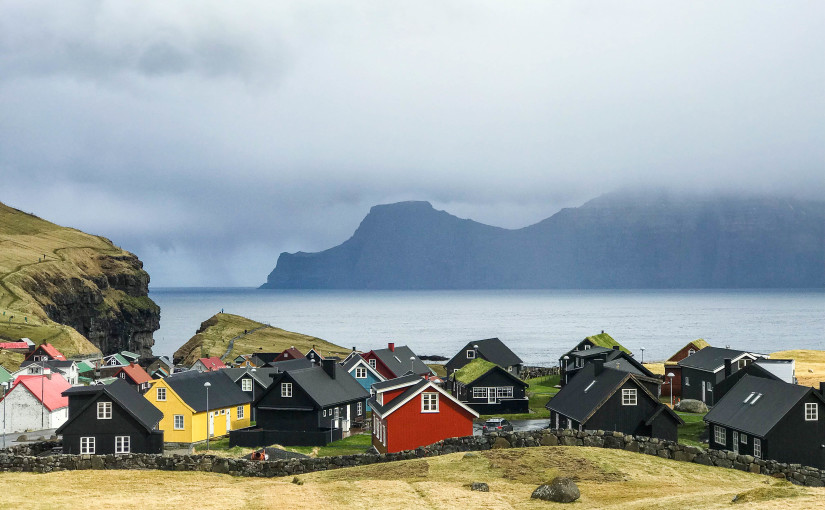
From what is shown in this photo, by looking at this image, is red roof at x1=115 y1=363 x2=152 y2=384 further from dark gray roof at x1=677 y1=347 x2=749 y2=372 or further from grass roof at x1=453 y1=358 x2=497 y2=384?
dark gray roof at x1=677 y1=347 x2=749 y2=372

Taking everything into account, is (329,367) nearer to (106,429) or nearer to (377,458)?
(106,429)

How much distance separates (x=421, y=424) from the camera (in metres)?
54.1

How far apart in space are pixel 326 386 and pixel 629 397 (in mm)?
26889

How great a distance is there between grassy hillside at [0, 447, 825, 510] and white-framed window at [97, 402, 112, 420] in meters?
14.5

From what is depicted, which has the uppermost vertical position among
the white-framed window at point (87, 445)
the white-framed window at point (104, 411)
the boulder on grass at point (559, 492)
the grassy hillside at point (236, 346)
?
the boulder on grass at point (559, 492)

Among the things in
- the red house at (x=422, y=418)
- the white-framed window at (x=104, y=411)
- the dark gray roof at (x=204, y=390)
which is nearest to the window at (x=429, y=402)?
the red house at (x=422, y=418)

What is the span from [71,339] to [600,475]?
149118 millimetres

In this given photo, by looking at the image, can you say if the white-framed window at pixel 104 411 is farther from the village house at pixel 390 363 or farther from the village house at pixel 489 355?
the village house at pixel 489 355

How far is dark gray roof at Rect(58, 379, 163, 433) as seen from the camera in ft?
183

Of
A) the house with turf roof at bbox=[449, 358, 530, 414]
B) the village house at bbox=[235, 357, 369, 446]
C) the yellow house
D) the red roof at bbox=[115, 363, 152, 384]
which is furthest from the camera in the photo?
the red roof at bbox=[115, 363, 152, 384]

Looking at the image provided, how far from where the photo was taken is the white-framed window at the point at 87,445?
5588 centimetres

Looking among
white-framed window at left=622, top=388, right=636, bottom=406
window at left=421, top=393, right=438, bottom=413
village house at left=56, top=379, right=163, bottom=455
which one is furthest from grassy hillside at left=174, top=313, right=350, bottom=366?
white-framed window at left=622, top=388, right=636, bottom=406

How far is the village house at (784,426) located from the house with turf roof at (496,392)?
33.2 meters

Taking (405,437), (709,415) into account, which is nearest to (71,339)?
(405,437)
